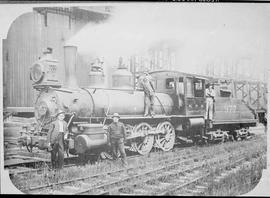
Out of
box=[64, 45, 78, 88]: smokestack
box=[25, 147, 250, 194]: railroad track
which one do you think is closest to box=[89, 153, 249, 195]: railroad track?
box=[25, 147, 250, 194]: railroad track

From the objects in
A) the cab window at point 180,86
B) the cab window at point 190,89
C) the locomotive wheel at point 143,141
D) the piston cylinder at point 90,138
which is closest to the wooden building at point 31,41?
the piston cylinder at point 90,138

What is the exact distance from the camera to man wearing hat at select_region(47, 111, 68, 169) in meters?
4.62

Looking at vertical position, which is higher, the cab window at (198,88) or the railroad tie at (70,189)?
the cab window at (198,88)

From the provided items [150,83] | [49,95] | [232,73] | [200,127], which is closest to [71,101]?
[49,95]

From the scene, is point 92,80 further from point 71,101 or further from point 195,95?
point 195,95

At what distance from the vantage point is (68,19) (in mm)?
4723

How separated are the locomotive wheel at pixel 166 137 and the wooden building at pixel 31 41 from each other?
1.08m

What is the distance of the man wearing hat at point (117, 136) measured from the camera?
15.3 ft

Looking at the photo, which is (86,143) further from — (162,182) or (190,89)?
(190,89)

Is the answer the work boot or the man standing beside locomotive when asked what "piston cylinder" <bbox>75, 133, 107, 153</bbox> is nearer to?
the work boot

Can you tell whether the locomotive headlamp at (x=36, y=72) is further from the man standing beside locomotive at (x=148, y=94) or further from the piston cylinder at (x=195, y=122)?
the piston cylinder at (x=195, y=122)

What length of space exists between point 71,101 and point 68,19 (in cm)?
98

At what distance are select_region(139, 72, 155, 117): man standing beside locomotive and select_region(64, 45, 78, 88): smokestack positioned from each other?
0.80m

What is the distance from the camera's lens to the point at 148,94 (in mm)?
4852
